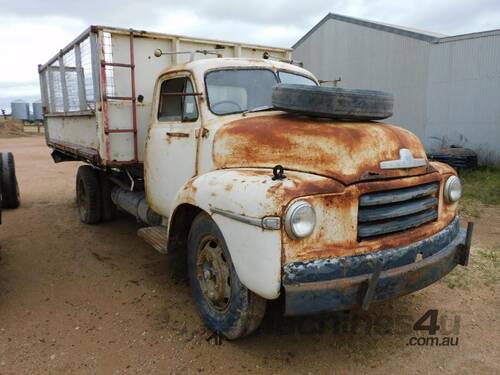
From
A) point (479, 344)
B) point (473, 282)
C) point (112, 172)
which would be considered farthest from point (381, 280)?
point (112, 172)

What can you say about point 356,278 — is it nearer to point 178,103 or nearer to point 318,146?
point 318,146

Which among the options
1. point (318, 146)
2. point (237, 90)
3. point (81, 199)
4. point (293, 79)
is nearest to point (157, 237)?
point (237, 90)

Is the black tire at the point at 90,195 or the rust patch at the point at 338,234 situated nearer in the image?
the rust patch at the point at 338,234

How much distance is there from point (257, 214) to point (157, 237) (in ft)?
6.12

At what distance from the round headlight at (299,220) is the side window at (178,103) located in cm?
175

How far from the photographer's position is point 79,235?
6.14 meters

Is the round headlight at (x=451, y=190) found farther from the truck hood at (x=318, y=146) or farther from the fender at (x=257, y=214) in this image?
the fender at (x=257, y=214)

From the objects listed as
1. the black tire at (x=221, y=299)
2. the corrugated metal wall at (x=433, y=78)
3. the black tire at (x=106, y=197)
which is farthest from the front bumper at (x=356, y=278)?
the corrugated metal wall at (x=433, y=78)

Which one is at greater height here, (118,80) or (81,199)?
(118,80)

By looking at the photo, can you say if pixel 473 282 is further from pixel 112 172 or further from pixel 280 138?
pixel 112 172

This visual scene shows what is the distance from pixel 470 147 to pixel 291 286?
1148 cm

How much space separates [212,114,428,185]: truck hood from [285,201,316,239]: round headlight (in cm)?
37

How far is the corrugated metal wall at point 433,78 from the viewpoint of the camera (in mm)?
11820

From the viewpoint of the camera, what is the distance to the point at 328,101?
3064 mm
